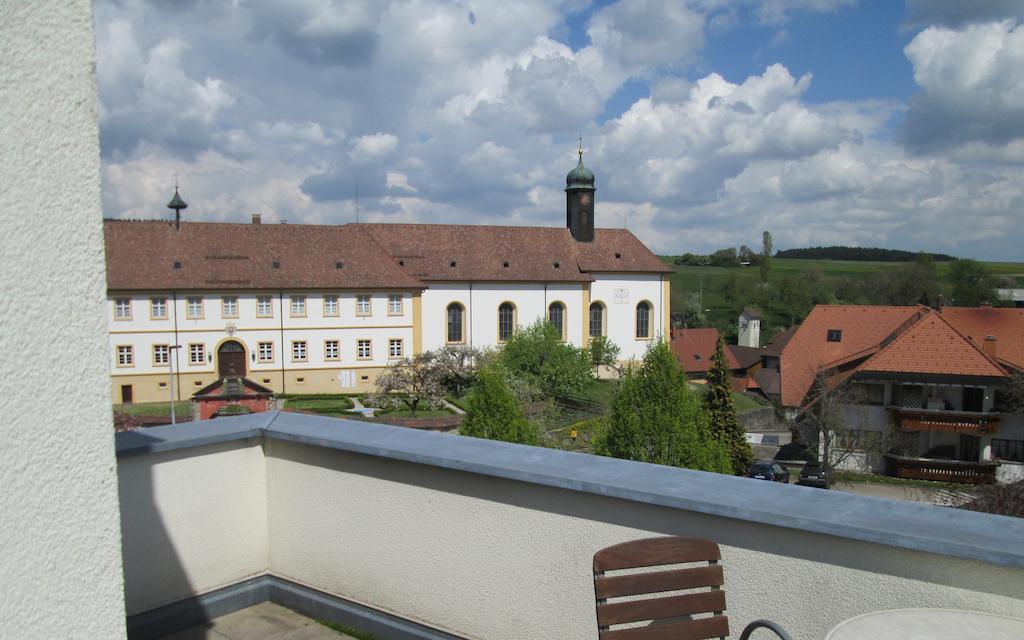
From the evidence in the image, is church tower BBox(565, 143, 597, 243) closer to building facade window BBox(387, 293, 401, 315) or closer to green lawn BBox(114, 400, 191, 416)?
building facade window BBox(387, 293, 401, 315)

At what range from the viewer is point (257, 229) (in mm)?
47344

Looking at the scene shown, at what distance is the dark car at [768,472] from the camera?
3225 cm

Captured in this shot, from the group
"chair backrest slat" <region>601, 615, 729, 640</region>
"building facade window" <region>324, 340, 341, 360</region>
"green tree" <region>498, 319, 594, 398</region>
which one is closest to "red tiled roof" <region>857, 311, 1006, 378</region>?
"green tree" <region>498, 319, 594, 398</region>

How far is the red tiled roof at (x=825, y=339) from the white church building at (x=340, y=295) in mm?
11803

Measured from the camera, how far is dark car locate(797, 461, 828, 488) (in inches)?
1312

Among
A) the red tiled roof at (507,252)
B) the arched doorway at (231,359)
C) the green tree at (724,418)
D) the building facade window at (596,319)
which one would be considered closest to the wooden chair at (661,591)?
the green tree at (724,418)

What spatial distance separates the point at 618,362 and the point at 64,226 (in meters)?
53.3

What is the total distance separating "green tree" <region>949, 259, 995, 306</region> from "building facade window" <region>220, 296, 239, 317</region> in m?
75.2

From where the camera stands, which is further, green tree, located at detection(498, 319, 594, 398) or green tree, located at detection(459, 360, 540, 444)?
green tree, located at detection(498, 319, 594, 398)

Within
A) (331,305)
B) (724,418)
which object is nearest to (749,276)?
(331,305)

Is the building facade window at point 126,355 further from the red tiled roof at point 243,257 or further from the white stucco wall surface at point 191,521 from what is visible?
the white stucco wall surface at point 191,521

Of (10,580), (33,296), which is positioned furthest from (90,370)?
(10,580)

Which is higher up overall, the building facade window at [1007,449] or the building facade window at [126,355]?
the building facade window at [126,355]

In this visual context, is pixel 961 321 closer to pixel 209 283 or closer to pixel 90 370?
pixel 209 283
